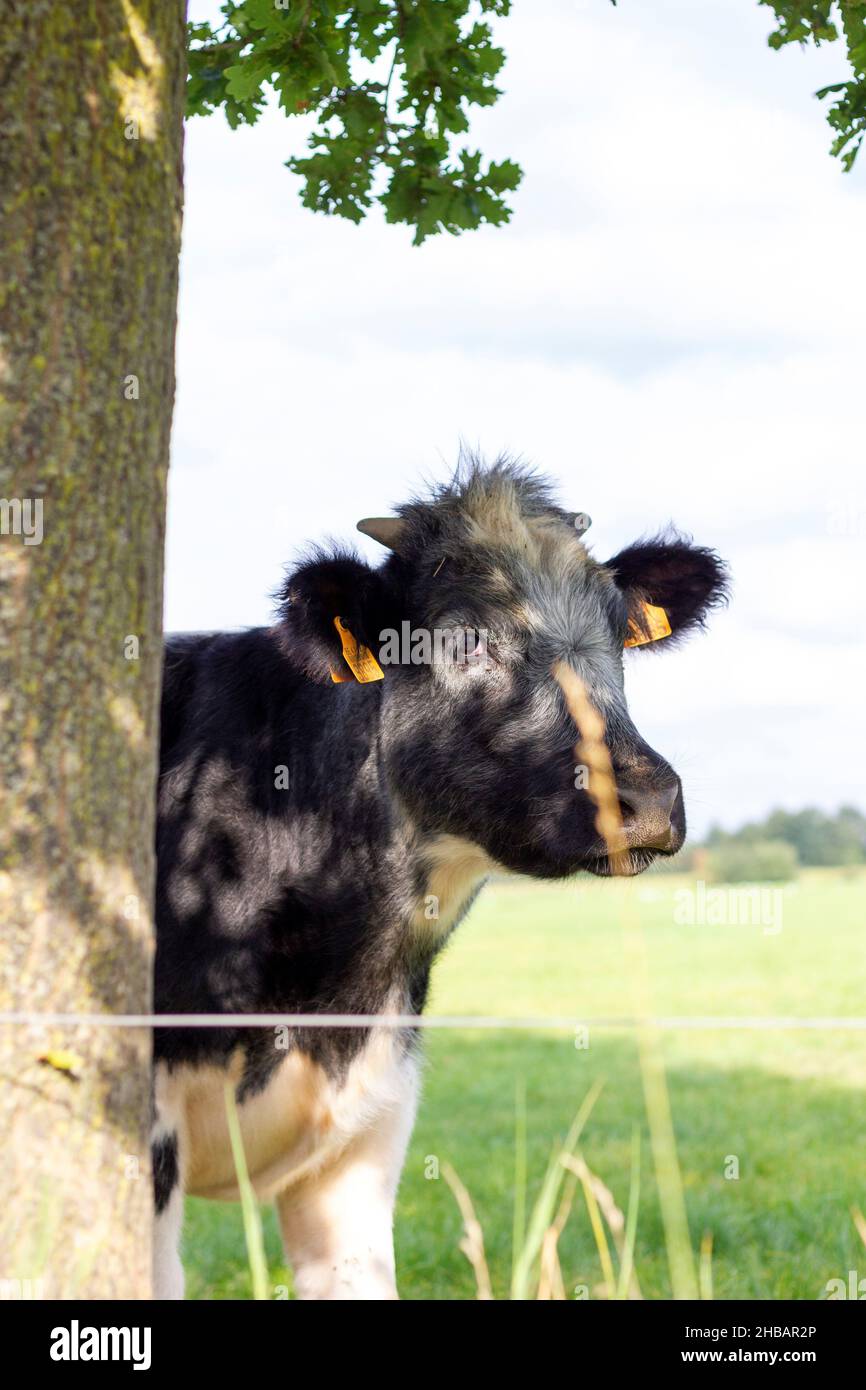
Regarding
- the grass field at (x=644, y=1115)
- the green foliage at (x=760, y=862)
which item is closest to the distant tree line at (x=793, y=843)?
the green foliage at (x=760, y=862)

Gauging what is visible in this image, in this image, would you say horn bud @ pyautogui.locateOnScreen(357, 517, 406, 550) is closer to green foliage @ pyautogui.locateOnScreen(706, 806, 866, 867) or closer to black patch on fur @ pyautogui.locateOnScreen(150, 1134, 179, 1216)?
black patch on fur @ pyautogui.locateOnScreen(150, 1134, 179, 1216)

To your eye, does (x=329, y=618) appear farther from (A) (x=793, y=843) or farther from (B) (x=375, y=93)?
(A) (x=793, y=843)

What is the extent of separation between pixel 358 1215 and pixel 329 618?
2169mm

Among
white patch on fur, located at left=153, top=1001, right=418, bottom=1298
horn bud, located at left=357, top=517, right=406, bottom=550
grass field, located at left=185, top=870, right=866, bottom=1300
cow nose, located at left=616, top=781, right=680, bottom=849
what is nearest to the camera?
cow nose, located at left=616, top=781, right=680, bottom=849

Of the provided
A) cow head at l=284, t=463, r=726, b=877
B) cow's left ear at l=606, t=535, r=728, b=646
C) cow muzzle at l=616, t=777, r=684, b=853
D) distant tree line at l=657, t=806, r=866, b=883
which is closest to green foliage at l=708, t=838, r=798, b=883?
distant tree line at l=657, t=806, r=866, b=883

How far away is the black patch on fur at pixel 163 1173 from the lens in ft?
15.3

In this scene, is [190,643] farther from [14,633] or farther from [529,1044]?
[529,1044]

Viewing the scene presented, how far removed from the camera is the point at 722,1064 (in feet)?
47.1

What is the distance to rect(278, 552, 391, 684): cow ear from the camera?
525cm

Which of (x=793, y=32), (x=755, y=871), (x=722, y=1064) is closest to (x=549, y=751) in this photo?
(x=793, y=32)

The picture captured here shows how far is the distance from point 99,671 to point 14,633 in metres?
0.20

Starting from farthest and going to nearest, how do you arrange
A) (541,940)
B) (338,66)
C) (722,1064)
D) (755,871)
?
(755,871), (541,940), (722,1064), (338,66)

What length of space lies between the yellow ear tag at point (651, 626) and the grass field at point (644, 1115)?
41.6 inches

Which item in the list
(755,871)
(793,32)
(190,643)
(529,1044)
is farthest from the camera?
(755,871)
